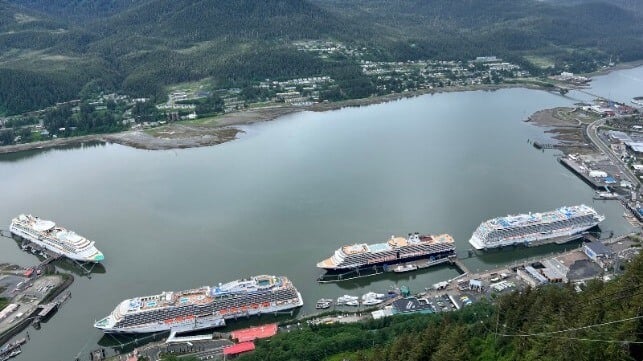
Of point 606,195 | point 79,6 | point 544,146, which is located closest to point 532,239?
A: point 606,195

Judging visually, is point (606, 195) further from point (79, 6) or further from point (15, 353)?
point (79, 6)

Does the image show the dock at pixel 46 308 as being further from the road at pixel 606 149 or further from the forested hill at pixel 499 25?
the forested hill at pixel 499 25

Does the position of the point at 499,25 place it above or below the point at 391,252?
above

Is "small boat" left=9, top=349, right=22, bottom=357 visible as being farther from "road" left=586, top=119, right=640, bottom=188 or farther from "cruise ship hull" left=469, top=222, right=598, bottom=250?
"road" left=586, top=119, right=640, bottom=188

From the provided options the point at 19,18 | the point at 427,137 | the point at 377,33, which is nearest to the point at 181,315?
the point at 427,137

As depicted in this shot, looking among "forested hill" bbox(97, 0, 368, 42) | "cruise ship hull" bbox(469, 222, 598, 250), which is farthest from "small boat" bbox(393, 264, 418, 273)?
"forested hill" bbox(97, 0, 368, 42)

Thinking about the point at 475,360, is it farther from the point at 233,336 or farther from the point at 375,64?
the point at 375,64

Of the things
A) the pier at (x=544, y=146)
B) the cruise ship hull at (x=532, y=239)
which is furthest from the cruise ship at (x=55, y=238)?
the pier at (x=544, y=146)
